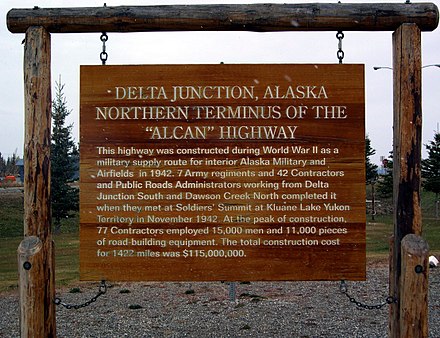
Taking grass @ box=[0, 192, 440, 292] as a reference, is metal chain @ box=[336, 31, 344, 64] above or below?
above

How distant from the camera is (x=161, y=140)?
4527 mm

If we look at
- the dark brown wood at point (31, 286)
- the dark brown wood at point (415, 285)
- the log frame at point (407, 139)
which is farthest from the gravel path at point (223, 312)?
the log frame at point (407, 139)

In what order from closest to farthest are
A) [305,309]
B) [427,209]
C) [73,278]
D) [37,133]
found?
[37,133], [305,309], [73,278], [427,209]

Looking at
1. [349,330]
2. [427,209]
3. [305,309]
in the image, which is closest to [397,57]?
[349,330]

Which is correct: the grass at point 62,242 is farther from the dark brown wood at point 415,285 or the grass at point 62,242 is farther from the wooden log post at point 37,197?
the wooden log post at point 37,197

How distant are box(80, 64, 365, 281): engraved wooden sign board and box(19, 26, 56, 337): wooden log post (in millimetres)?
328

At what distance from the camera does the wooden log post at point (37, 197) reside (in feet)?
14.5

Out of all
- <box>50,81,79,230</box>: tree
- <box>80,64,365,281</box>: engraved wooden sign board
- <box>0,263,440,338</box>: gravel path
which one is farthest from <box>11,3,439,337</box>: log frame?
<box>50,81,79,230</box>: tree

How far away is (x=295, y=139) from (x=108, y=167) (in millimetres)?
1659

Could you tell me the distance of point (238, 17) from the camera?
14.7ft

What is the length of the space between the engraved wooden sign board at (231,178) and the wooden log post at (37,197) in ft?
1.08

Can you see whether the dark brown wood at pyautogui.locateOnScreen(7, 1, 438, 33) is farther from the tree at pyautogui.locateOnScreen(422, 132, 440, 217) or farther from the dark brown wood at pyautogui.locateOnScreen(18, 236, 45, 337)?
the tree at pyautogui.locateOnScreen(422, 132, 440, 217)

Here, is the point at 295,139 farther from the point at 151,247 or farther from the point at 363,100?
the point at 151,247

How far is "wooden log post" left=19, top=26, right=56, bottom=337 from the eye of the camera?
442cm
